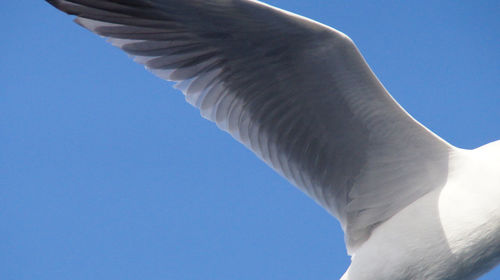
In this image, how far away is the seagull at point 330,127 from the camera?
4.98 meters

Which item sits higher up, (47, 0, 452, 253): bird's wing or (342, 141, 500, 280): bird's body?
(47, 0, 452, 253): bird's wing

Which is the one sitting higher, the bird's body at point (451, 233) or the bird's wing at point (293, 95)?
the bird's wing at point (293, 95)

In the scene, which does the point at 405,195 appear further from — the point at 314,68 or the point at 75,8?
the point at 75,8

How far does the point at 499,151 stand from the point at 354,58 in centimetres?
90

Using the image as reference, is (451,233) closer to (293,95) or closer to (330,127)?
(330,127)

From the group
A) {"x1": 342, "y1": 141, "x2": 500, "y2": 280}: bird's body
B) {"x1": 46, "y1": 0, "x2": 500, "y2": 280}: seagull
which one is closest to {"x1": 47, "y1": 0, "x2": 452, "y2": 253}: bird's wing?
{"x1": 46, "y1": 0, "x2": 500, "y2": 280}: seagull

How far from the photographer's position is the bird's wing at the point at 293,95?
498 centimetres

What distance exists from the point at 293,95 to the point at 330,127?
0.90 feet

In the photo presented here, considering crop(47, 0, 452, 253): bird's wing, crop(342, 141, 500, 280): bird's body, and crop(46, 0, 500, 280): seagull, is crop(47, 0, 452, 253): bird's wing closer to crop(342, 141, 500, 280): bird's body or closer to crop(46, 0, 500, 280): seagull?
crop(46, 0, 500, 280): seagull

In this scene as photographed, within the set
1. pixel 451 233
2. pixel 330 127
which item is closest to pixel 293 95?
pixel 330 127

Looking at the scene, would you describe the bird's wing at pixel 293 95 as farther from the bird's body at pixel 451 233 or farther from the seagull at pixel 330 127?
the bird's body at pixel 451 233

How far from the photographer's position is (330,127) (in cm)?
537

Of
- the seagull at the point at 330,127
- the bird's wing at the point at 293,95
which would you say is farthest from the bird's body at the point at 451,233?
the bird's wing at the point at 293,95

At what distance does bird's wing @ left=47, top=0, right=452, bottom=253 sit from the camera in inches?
196
